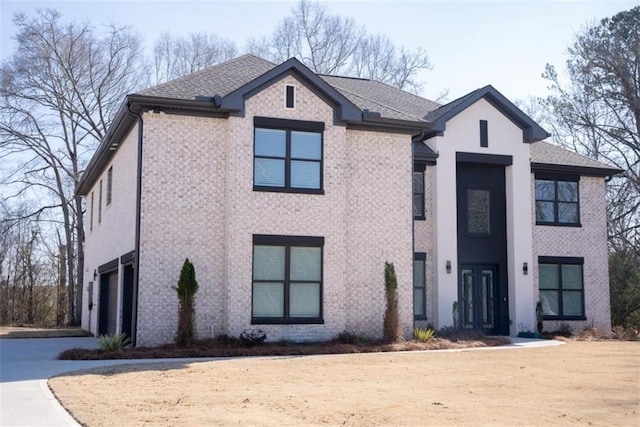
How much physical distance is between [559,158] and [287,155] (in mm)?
11860

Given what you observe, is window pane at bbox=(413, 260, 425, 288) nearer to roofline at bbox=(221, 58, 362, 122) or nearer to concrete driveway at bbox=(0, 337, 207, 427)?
roofline at bbox=(221, 58, 362, 122)

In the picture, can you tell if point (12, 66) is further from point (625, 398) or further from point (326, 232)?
point (625, 398)

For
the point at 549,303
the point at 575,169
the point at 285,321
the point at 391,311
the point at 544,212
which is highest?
the point at 575,169

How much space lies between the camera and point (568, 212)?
85.8 ft

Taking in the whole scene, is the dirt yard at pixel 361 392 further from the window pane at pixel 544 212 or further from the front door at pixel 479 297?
the window pane at pixel 544 212

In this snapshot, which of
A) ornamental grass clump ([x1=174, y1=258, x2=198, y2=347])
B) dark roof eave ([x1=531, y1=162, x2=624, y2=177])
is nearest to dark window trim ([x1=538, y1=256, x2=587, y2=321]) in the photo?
dark roof eave ([x1=531, y1=162, x2=624, y2=177])

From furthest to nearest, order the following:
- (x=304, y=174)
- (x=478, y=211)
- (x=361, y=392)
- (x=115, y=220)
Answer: (x=478, y=211) < (x=115, y=220) < (x=304, y=174) < (x=361, y=392)

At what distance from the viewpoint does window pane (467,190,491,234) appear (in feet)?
80.5

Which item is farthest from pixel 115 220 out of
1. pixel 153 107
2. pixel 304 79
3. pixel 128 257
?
pixel 304 79

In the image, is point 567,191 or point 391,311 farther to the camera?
point 567,191

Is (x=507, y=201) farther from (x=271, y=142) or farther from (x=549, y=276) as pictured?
(x=271, y=142)

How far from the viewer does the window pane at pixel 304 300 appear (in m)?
19.1

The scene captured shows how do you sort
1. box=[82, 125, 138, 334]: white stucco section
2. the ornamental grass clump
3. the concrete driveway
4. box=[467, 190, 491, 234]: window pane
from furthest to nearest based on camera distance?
box=[467, 190, 491, 234]: window pane
box=[82, 125, 138, 334]: white stucco section
the ornamental grass clump
the concrete driveway

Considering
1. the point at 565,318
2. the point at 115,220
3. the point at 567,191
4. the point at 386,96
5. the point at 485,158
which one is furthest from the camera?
the point at 386,96
